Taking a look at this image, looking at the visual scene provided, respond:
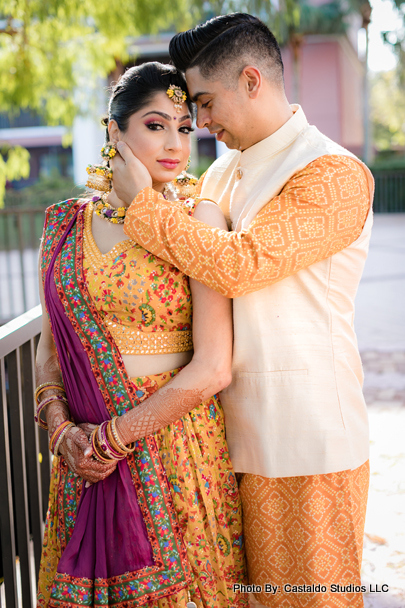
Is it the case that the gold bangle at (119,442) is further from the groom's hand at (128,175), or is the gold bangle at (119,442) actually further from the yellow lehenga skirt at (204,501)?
the groom's hand at (128,175)

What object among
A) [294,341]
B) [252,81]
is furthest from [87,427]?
[252,81]

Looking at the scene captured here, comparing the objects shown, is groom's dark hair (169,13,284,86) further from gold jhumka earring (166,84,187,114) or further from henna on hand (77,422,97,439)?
henna on hand (77,422,97,439)

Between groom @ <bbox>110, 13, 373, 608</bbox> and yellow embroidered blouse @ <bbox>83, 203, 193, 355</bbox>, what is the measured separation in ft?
0.34

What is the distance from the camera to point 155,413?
5.90ft

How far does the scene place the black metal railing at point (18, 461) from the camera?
2.32 meters

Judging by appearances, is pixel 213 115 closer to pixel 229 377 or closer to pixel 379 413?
pixel 229 377

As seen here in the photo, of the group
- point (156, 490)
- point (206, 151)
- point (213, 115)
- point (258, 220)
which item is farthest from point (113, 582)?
point (206, 151)

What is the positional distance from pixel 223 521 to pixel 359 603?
46 cm

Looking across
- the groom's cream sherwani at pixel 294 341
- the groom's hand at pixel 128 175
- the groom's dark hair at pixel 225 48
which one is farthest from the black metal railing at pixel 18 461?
the groom's dark hair at pixel 225 48

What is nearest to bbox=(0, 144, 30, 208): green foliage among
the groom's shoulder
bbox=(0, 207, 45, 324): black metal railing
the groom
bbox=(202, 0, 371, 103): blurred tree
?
bbox=(0, 207, 45, 324): black metal railing

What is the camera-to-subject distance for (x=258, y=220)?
5.65ft

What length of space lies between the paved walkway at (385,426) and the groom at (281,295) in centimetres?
114

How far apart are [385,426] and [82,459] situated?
321 cm

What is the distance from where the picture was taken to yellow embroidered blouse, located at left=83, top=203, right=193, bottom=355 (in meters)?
1.81
